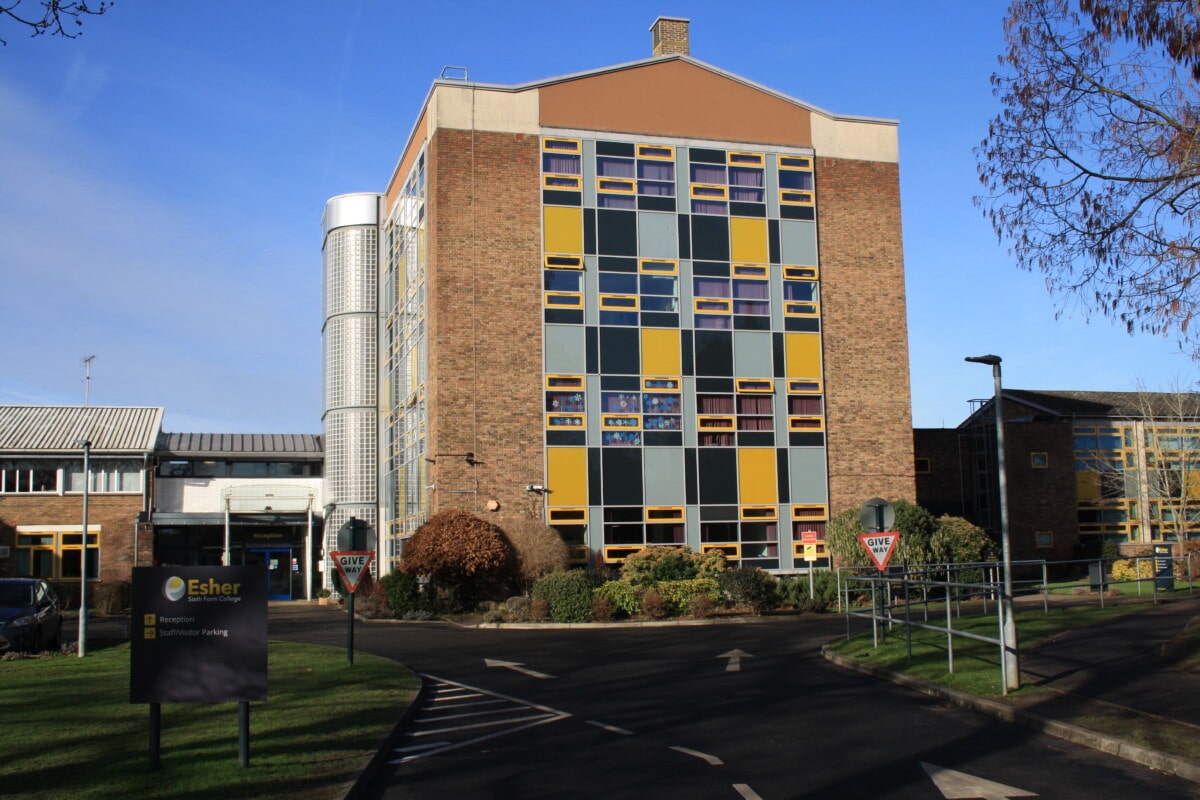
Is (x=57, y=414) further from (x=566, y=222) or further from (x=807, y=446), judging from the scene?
(x=807, y=446)

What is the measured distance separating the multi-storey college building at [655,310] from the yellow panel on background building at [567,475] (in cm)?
7

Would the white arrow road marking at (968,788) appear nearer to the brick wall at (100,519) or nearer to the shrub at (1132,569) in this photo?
the shrub at (1132,569)

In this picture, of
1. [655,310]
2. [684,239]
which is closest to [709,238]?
[684,239]

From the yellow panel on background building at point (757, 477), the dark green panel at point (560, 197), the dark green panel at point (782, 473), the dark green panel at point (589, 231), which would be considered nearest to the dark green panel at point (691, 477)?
the yellow panel on background building at point (757, 477)

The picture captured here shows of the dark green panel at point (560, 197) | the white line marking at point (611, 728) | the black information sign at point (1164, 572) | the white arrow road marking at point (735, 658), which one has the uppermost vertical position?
the dark green panel at point (560, 197)

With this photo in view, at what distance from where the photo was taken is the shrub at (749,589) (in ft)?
98.5

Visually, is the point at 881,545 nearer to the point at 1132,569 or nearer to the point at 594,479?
the point at 594,479

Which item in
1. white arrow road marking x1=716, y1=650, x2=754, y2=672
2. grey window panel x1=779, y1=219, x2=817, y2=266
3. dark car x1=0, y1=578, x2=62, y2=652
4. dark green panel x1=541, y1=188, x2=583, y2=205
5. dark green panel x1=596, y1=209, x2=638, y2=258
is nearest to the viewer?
white arrow road marking x1=716, y1=650, x2=754, y2=672

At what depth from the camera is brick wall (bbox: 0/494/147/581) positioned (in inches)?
1784

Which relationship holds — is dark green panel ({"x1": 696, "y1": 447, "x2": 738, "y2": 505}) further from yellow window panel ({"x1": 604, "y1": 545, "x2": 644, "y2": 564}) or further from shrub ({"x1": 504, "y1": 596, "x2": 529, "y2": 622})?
shrub ({"x1": 504, "y1": 596, "x2": 529, "y2": 622})

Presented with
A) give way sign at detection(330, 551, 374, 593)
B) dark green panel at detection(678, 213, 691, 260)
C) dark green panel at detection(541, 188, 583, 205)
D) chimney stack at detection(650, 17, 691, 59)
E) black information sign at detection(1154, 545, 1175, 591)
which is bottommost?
black information sign at detection(1154, 545, 1175, 591)

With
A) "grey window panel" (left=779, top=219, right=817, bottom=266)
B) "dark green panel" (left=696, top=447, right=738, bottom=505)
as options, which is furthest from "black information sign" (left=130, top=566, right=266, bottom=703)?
"grey window panel" (left=779, top=219, right=817, bottom=266)

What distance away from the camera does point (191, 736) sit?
36.8 ft

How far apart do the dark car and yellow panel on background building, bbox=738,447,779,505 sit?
68.9 ft
